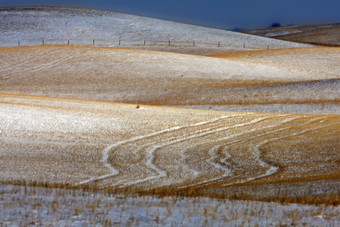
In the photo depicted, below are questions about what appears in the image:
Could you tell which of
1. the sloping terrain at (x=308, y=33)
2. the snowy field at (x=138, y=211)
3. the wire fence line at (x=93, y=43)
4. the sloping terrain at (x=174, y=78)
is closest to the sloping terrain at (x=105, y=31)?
the wire fence line at (x=93, y=43)

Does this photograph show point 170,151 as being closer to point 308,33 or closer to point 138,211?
point 138,211

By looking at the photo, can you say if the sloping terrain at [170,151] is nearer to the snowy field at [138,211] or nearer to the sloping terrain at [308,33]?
the snowy field at [138,211]

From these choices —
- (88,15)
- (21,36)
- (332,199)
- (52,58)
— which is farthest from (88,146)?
(88,15)

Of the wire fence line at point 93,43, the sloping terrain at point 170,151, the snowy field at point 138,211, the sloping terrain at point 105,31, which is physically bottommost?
the sloping terrain at point 170,151

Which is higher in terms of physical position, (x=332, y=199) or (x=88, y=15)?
(x=88, y=15)

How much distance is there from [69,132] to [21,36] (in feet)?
145

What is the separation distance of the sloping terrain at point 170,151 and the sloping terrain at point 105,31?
34956 millimetres

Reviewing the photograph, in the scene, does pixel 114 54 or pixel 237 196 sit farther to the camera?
pixel 114 54

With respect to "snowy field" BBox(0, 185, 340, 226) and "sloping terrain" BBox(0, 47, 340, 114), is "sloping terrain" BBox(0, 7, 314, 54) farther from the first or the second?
"snowy field" BBox(0, 185, 340, 226)

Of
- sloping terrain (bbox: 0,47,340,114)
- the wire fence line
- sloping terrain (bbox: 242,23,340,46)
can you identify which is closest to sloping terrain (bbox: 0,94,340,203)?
sloping terrain (bbox: 0,47,340,114)

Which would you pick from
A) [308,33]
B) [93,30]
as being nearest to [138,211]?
[93,30]

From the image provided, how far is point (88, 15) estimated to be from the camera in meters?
67.6

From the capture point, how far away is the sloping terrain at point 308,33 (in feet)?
281

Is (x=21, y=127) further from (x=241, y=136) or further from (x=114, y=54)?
(x=114, y=54)
